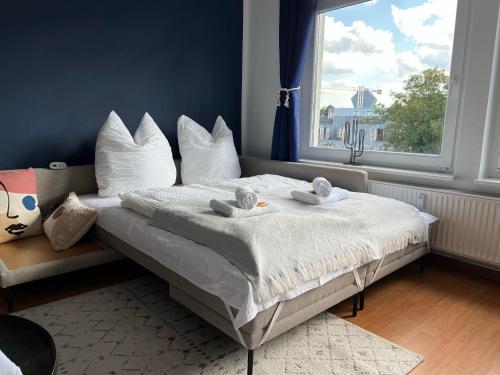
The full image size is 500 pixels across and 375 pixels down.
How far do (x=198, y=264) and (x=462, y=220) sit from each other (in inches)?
74.8

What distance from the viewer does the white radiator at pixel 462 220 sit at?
240cm

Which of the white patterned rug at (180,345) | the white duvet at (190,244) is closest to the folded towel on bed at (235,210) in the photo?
the white duvet at (190,244)

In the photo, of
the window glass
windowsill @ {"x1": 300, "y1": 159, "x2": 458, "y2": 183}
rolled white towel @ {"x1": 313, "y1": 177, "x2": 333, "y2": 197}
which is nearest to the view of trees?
the window glass

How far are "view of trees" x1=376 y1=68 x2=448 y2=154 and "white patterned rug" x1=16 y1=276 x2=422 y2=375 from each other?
5.44 ft

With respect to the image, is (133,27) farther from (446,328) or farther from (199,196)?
(446,328)

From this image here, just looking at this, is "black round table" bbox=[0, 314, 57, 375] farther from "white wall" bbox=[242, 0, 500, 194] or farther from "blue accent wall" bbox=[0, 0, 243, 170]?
"white wall" bbox=[242, 0, 500, 194]

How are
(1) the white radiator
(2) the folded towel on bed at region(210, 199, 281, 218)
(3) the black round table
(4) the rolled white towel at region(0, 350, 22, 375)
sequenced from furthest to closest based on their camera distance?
(1) the white radiator, (2) the folded towel on bed at region(210, 199, 281, 218), (3) the black round table, (4) the rolled white towel at region(0, 350, 22, 375)

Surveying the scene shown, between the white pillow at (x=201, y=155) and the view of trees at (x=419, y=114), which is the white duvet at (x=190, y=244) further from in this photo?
the view of trees at (x=419, y=114)

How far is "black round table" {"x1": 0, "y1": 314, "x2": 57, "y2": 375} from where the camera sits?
3.56 ft

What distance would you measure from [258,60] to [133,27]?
1363 mm

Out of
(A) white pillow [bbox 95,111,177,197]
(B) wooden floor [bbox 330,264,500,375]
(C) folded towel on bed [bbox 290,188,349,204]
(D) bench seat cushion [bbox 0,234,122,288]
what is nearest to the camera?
(B) wooden floor [bbox 330,264,500,375]

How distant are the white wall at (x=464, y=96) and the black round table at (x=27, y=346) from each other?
256cm

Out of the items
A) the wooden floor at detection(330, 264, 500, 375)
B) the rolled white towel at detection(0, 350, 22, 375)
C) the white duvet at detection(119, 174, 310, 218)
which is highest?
the white duvet at detection(119, 174, 310, 218)

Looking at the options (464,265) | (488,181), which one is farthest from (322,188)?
(464,265)
